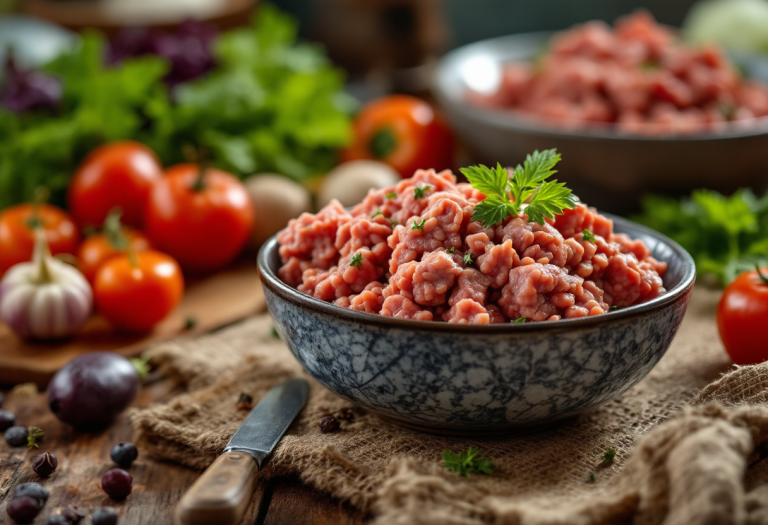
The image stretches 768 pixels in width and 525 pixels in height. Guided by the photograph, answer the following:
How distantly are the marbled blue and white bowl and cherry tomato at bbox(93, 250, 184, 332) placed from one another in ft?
4.29

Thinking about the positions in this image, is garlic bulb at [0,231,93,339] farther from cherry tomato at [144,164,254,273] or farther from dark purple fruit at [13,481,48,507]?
dark purple fruit at [13,481,48,507]

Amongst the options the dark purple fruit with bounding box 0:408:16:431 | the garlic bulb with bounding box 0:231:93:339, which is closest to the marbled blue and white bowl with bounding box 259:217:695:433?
the dark purple fruit with bounding box 0:408:16:431

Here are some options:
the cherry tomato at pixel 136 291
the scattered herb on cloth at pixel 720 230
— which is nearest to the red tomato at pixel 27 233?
the cherry tomato at pixel 136 291

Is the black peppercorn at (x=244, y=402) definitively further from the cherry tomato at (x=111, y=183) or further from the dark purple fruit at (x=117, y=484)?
the cherry tomato at (x=111, y=183)

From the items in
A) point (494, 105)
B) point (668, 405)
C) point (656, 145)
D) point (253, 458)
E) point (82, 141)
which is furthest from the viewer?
point (494, 105)

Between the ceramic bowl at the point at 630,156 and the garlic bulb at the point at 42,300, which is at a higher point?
the ceramic bowl at the point at 630,156

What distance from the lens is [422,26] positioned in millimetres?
6418

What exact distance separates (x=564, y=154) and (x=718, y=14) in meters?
3.60

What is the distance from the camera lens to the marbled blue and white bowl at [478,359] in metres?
2.24

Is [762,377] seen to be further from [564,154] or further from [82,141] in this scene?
[82,141]

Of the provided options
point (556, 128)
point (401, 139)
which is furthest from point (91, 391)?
point (401, 139)

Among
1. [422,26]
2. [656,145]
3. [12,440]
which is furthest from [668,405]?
[422,26]

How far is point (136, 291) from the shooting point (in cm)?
362

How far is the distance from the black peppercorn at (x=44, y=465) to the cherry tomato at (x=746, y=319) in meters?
2.41
